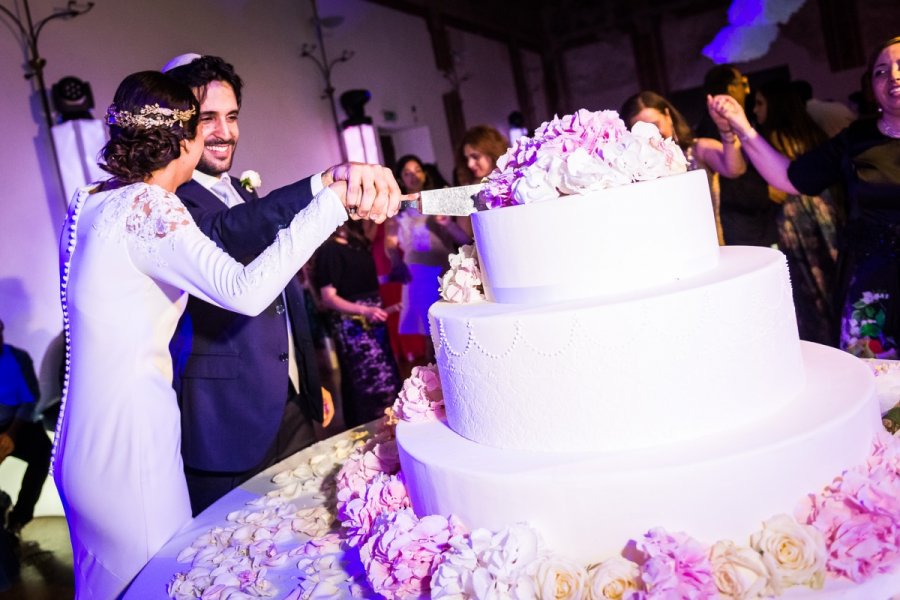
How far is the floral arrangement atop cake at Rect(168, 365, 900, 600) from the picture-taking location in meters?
1.27

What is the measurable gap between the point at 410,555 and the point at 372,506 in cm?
28

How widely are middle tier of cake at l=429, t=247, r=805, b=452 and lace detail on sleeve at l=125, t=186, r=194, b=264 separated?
0.76 meters

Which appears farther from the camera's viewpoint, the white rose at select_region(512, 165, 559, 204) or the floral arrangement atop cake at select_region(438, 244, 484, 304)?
the floral arrangement atop cake at select_region(438, 244, 484, 304)

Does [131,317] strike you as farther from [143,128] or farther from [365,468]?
[365,468]

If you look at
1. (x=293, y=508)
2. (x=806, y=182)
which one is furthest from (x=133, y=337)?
(x=806, y=182)

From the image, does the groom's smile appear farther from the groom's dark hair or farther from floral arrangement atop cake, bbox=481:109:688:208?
floral arrangement atop cake, bbox=481:109:688:208

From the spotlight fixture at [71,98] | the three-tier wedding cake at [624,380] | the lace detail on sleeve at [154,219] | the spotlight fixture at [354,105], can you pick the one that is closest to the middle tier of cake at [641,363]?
the three-tier wedding cake at [624,380]

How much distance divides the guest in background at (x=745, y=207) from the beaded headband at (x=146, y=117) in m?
3.08

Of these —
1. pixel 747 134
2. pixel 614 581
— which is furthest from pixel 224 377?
pixel 747 134

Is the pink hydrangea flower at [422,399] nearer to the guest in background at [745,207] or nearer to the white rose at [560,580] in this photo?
the white rose at [560,580]

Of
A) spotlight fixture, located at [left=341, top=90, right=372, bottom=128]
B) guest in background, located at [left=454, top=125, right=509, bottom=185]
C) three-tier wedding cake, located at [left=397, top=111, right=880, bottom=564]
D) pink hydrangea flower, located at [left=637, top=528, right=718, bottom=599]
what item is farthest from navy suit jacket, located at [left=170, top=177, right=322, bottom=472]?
spotlight fixture, located at [left=341, top=90, right=372, bottom=128]

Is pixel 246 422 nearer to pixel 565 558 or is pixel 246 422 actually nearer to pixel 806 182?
A: pixel 565 558

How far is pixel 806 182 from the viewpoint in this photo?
2.98 m

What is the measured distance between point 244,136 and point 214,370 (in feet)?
20.2
